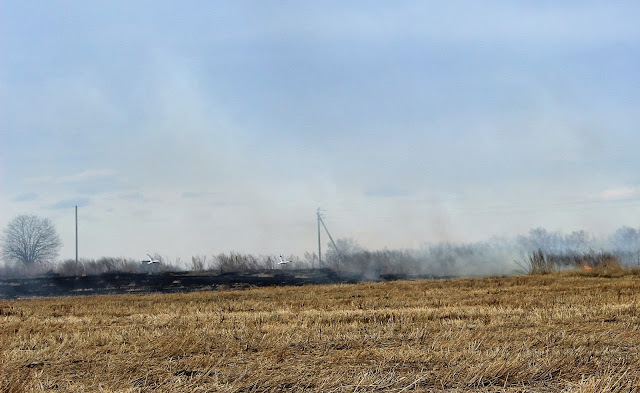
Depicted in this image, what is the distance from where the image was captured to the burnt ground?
35.5 metres

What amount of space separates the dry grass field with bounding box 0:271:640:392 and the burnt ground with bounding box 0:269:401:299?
2088 cm

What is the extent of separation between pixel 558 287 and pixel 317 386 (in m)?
19.4

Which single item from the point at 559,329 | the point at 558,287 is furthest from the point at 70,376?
the point at 558,287

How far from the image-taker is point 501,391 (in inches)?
269

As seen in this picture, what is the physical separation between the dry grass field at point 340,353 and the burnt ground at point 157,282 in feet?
68.5

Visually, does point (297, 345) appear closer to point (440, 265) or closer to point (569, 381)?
point (569, 381)

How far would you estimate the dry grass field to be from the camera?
714cm

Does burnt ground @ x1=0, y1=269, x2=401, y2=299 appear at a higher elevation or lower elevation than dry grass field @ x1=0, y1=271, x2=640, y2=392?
higher

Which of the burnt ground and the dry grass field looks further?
the burnt ground

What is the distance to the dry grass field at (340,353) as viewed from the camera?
23.4 ft

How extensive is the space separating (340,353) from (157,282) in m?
33.7

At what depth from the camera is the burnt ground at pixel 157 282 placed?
35469 mm

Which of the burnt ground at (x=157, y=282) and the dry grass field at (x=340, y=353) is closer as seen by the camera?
the dry grass field at (x=340, y=353)

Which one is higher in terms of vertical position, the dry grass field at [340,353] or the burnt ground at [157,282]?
the burnt ground at [157,282]
